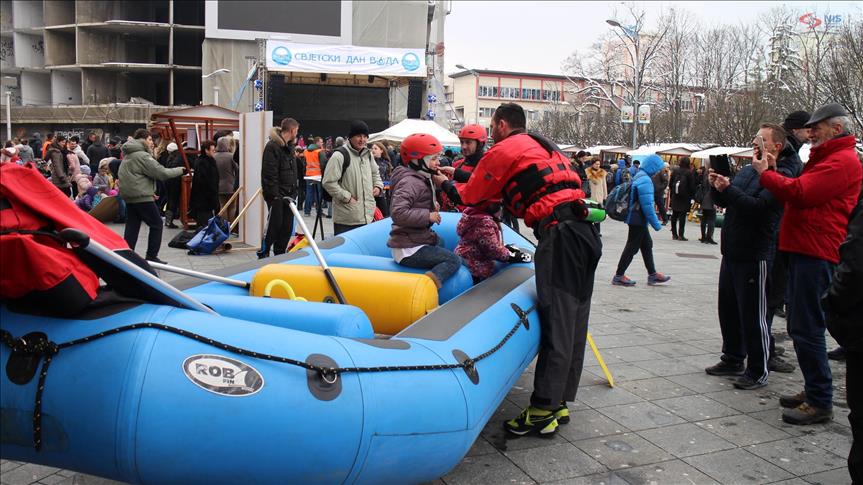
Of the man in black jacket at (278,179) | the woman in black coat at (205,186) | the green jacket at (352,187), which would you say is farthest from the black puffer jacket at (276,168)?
the woman in black coat at (205,186)

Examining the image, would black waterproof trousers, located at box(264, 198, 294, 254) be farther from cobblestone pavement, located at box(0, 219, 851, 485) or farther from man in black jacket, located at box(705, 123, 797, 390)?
man in black jacket, located at box(705, 123, 797, 390)

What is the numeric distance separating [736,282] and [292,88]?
120 ft

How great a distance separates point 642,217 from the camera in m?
9.29

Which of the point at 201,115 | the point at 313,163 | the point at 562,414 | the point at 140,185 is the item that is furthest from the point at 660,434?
the point at 313,163

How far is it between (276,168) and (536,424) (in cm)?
580

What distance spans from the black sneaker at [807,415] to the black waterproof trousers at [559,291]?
1551 mm

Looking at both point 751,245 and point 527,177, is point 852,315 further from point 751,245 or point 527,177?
point 527,177

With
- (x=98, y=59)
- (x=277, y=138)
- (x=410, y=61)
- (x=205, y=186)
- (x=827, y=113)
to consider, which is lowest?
(x=205, y=186)

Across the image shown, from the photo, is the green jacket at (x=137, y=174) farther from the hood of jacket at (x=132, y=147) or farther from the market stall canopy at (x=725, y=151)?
the market stall canopy at (x=725, y=151)

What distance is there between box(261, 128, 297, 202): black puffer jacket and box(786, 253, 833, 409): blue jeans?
6255 millimetres

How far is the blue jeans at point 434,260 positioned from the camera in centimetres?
526

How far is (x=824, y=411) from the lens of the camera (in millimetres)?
4609

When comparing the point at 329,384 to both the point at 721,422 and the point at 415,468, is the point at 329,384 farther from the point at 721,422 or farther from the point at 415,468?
the point at 721,422

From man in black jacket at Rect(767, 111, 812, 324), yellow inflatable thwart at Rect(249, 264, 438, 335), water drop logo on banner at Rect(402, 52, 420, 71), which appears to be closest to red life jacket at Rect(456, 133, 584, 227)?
yellow inflatable thwart at Rect(249, 264, 438, 335)
